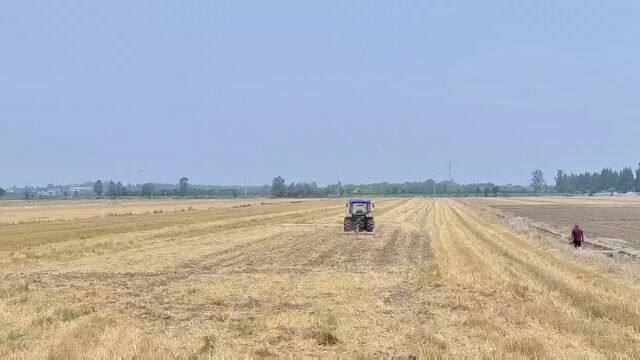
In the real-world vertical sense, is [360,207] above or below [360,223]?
above

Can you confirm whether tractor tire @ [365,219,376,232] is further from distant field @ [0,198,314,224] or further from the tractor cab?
distant field @ [0,198,314,224]

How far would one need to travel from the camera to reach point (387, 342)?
10609 mm

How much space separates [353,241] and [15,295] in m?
19.6

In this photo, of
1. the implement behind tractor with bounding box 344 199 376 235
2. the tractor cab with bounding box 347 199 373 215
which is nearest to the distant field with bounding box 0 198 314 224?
the tractor cab with bounding box 347 199 373 215

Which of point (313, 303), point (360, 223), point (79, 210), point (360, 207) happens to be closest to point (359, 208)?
point (360, 207)

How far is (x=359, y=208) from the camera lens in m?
39.9

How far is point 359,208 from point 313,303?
2545 centimetres

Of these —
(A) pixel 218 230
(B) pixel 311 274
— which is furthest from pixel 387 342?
(A) pixel 218 230

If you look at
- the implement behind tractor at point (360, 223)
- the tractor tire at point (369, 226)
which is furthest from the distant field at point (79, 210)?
the tractor tire at point (369, 226)

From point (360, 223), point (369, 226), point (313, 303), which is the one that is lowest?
point (313, 303)

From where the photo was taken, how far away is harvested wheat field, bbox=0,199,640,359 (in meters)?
10.2

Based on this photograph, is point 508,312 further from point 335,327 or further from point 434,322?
point 335,327

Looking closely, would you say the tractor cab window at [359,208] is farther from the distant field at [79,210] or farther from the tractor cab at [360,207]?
the distant field at [79,210]

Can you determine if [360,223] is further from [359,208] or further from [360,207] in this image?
[360,207]
